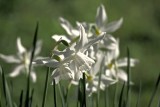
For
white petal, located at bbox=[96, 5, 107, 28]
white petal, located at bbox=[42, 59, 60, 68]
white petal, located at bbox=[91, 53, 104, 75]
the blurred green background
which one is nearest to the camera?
white petal, located at bbox=[42, 59, 60, 68]

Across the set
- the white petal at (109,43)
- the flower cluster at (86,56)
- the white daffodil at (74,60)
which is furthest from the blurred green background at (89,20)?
the white daffodil at (74,60)

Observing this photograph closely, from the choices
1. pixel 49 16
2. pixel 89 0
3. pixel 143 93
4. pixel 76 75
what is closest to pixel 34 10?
pixel 49 16

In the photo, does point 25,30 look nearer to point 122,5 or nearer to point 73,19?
point 73,19

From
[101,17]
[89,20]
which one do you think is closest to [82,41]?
[101,17]

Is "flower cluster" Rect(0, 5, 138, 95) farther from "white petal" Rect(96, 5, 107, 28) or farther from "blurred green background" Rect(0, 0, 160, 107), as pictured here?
"blurred green background" Rect(0, 0, 160, 107)

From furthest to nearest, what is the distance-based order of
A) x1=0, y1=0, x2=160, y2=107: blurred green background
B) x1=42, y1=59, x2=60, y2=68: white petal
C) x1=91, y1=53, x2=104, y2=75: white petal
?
1. x1=0, y1=0, x2=160, y2=107: blurred green background
2. x1=91, y1=53, x2=104, y2=75: white petal
3. x1=42, y1=59, x2=60, y2=68: white petal

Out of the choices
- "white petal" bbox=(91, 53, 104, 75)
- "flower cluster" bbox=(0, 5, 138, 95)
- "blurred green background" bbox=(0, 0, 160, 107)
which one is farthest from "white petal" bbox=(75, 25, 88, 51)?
"blurred green background" bbox=(0, 0, 160, 107)

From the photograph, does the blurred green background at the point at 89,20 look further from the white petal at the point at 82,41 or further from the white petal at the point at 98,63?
the white petal at the point at 82,41
